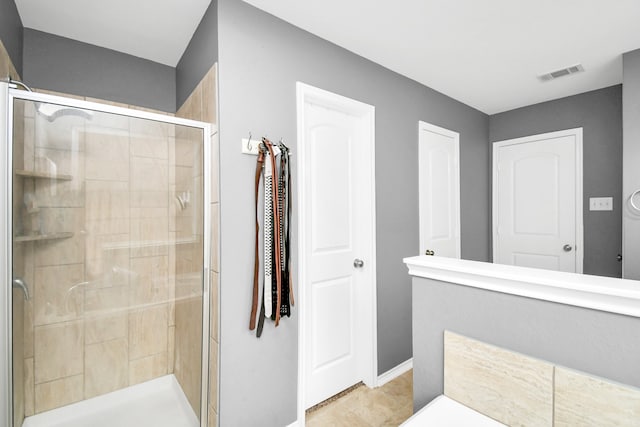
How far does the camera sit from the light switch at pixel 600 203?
2821 millimetres

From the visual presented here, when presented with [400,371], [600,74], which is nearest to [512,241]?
[600,74]

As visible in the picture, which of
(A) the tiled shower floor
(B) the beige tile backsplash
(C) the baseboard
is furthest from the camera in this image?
(C) the baseboard

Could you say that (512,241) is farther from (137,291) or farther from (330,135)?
(137,291)

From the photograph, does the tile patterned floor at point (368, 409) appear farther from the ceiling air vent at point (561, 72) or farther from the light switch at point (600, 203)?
the ceiling air vent at point (561, 72)

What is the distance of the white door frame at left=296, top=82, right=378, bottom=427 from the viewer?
1839 mm

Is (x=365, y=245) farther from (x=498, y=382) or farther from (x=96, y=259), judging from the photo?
(x=96, y=259)

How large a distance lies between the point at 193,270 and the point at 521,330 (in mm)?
1648

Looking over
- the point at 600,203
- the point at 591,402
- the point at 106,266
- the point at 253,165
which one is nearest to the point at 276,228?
the point at 253,165

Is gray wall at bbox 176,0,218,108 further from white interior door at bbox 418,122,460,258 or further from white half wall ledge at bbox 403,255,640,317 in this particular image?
white interior door at bbox 418,122,460,258

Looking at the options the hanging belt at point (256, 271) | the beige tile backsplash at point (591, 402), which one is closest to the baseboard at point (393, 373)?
the hanging belt at point (256, 271)

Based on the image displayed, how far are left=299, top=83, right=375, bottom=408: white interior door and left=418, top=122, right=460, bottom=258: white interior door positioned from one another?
713 mm

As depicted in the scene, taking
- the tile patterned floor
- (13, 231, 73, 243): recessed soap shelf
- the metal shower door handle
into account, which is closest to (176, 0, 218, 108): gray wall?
(13, 231, 73, 243): recessed soap shelf

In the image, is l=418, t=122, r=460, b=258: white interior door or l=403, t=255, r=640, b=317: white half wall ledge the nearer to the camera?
l=403, t=255, r=640, b=317: white half wall ledge

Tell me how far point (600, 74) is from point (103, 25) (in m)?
3.88
